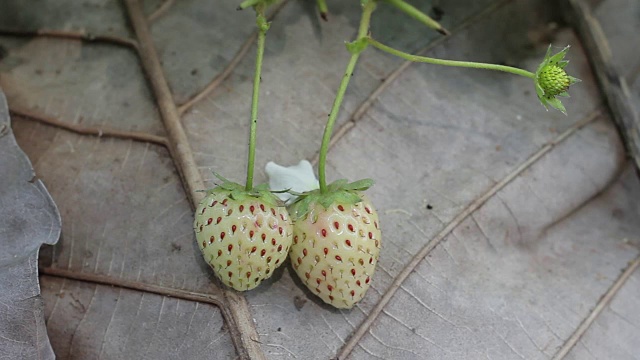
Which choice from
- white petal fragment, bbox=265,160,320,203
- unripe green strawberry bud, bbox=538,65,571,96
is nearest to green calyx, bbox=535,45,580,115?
unripe green strawberry bud, bbox=538,65,571,96

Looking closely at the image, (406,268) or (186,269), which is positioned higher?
(406,268)

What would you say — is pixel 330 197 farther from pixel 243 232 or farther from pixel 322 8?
pixel 322 8

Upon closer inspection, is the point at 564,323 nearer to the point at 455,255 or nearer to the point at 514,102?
the point at 455,255

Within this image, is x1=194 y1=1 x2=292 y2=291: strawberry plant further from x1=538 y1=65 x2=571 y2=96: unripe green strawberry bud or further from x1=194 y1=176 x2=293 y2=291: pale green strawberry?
x1=538 y1=65 x2=571 y2=96: unripe green strawberry bud

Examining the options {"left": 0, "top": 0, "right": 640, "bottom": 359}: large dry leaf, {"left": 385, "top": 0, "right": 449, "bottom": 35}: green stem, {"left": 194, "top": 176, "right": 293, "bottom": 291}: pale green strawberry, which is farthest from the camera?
{"left": 385, "top": 0, "right": 449, "bottom": 35}: green stem

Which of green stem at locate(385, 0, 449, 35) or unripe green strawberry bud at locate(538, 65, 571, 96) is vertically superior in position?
unripe green strawberry bud at locate(538, 65, 571, 96)

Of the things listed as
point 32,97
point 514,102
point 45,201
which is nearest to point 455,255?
point 514,102

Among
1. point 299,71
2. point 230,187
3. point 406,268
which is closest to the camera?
point 230,187
